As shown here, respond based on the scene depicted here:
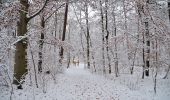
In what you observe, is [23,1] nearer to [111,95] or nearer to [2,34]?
[2,34]

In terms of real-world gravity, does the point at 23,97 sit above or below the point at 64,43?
below

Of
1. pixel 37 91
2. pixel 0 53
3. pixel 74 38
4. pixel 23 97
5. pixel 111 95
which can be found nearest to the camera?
pixel 0 53

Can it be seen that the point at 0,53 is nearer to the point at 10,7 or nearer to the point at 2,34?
the point at 2,34

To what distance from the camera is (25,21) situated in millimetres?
11453

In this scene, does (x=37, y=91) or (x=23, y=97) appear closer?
(x=23, y=97)

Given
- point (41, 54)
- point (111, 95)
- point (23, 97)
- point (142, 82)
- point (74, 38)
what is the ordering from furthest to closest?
point (74, 38) < point (142, 82) < point (41, 54) < point (111, 95) < point (23, 97)

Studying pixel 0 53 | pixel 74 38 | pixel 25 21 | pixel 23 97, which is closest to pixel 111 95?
pixel 23 97

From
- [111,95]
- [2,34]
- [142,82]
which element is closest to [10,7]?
[2,34]

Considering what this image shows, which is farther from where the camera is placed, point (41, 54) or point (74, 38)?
point (74, 38)

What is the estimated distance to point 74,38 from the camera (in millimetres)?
58531

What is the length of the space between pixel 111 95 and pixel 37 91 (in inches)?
158

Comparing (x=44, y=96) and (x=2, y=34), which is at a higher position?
(x=2, y=34)

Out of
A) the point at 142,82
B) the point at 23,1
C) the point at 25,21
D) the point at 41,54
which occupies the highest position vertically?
the point at 23,1

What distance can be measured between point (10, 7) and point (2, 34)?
12.2 feet
